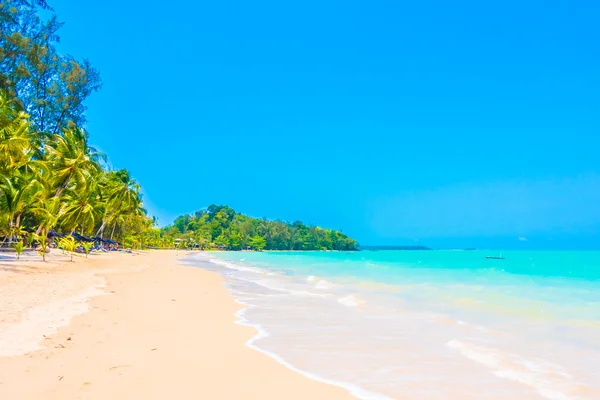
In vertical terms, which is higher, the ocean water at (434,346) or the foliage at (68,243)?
the foliage at (68,243)

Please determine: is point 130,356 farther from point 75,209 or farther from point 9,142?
point 75,209

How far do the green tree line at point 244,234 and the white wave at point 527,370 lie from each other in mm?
93828

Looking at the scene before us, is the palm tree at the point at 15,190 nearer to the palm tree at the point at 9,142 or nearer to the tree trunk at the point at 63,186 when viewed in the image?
the palm tree at the point at 9,142

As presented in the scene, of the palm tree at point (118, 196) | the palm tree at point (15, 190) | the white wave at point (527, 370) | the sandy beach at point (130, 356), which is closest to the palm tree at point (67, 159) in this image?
the palm tree at point (15, 190)

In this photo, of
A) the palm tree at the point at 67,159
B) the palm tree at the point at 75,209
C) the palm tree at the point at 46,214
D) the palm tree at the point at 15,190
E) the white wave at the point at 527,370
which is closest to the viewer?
the white wave at the point at 527,370

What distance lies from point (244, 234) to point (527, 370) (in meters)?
123

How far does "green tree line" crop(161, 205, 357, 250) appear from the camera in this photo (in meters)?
114

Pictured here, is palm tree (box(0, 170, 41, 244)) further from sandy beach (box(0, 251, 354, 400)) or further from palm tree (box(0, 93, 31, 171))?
sandy beach (box(0, 251, 354, 400))

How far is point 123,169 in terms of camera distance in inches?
1991

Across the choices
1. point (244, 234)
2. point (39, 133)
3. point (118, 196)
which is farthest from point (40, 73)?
point (244, 234)

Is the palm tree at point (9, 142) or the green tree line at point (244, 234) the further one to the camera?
the green tree line at point (244, 234)

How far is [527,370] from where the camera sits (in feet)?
16.6

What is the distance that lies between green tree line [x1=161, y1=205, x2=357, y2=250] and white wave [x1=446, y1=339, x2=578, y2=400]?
93.8 m

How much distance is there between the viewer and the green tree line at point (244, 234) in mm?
114500
